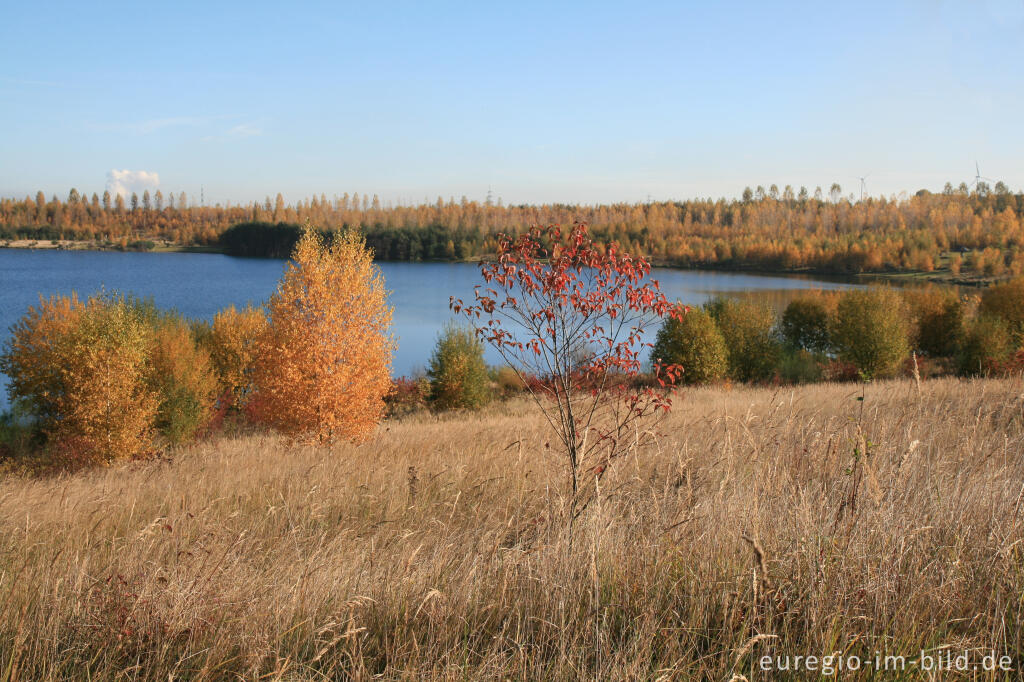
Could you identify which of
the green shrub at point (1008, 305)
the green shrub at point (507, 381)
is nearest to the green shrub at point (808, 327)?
the green shrub at point (1008, 305)

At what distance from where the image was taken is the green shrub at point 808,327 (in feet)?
169

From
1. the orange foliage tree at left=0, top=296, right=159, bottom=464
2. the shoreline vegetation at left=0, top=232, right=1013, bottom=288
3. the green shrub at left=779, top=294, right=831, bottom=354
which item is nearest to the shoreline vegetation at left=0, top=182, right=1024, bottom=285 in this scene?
the shoreline vegetation at left=0, top=232, right=1013, bottom=288

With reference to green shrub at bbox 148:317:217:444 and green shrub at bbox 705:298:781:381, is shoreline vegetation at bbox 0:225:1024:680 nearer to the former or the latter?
green shrub at bbox 148:317:217:444

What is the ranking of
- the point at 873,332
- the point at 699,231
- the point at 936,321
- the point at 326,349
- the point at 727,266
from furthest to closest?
the point at 699,231
the point at 727,266
the point at 936,321
the point at 873,332
the point at 326,349

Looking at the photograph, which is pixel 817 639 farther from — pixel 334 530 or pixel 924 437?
pixel 924 437

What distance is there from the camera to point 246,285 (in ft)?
275

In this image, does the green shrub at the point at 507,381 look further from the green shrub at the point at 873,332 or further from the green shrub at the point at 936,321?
the green shrub at the point at 936,321

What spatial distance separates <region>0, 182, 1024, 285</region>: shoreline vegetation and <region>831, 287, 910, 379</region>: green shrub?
44743 mm

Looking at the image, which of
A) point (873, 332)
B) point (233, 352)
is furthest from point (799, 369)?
point (233, 352)

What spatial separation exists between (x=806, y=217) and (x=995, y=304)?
126 meters

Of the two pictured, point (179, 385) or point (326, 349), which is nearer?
point (326, 349)

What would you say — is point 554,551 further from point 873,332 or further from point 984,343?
point 984,343

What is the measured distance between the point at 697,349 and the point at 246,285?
210ft

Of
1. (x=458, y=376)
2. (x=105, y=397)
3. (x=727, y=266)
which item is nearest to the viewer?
(x=105, y=397)
